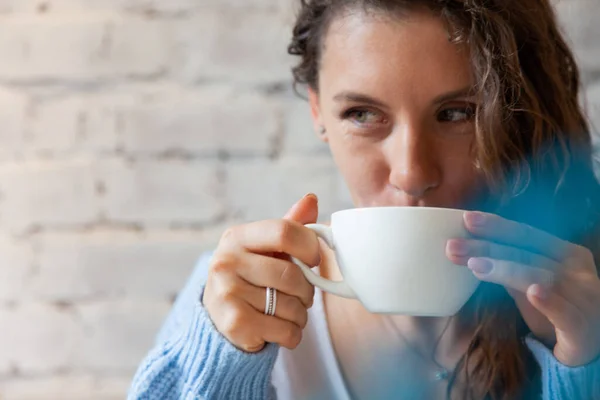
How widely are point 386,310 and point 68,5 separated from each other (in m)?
0.89

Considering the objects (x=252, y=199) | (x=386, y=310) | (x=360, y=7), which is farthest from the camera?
(x=252, y=199)

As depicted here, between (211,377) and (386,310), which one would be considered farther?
(211,377)

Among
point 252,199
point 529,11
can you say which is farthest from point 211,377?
point 529,11

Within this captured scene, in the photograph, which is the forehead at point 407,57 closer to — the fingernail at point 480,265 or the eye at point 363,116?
the eye at point 363,116

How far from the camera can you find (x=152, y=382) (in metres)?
0.69

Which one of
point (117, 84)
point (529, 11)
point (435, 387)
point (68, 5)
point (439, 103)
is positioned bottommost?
point (435, 387)

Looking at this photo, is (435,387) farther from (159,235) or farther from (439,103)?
(159,235)

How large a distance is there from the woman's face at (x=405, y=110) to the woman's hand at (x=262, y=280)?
0.15 m

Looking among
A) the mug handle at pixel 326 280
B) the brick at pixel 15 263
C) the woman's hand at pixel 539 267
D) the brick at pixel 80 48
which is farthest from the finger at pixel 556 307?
the brick at pixel 15 263

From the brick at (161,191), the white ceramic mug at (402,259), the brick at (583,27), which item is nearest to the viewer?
the white ceramic mug at (402,259)

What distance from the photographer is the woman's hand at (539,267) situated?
0.50m

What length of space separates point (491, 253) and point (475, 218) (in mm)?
36

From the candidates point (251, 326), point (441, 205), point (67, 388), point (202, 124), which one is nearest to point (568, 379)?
point (441, 205)

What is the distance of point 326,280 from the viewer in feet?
1.88
